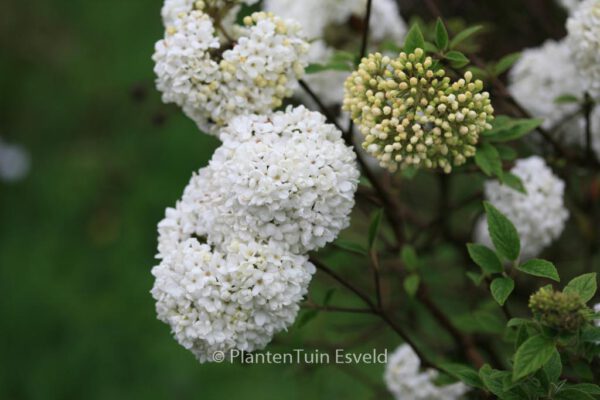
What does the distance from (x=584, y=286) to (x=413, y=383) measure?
941 mm

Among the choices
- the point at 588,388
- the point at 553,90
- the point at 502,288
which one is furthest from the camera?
the point at 553,90

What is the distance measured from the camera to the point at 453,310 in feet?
11.3

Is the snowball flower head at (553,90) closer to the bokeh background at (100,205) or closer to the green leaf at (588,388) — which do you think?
the bokeh background at (100,205)

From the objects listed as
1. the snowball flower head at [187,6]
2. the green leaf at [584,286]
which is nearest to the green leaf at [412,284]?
the green leaf at [584,286]

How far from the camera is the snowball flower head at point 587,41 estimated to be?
203 cm

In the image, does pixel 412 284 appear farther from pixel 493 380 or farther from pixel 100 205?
pixel 100 205

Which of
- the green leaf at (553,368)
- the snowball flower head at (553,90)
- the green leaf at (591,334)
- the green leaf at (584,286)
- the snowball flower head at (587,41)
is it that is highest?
the snowball flower head at (553,90)

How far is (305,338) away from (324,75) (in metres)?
1.01

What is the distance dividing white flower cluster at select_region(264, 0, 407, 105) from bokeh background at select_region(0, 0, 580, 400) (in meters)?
0.43

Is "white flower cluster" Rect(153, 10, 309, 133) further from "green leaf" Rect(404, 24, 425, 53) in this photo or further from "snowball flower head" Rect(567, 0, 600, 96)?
"snowball flower head" Rect(567, 0, 600, 96)

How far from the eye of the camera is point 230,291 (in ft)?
5.49

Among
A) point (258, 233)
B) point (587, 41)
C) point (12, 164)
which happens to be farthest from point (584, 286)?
point (12, 164)

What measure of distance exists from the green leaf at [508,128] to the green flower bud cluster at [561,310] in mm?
572

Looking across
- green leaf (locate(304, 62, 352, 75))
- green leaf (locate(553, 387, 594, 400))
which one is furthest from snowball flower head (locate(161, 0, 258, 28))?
green leaf (locate(553, 387, 594, 400))
